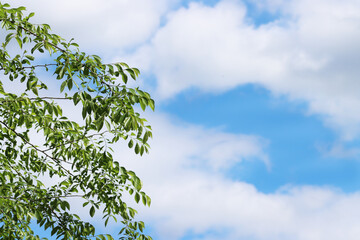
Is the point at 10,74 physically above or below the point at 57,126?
above

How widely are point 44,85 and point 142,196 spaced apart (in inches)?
81.8

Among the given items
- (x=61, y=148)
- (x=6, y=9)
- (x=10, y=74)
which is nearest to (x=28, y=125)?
(x=61, y=148)

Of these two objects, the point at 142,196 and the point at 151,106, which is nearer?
the point at 151,106

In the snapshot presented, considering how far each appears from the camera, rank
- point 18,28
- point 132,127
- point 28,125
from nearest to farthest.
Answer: point 132,127
point 18,28
point 28,125

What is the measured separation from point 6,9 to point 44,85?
1.22m

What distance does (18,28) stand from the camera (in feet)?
18.4

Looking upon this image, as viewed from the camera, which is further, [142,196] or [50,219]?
[50,219]

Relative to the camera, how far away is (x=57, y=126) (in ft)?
21.7

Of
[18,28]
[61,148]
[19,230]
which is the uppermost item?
[18,28]

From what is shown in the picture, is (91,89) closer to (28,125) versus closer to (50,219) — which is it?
(28,125)

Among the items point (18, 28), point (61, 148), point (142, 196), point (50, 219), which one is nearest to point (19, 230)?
point (50, 219)

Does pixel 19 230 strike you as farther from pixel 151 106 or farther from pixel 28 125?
pixel 151 106

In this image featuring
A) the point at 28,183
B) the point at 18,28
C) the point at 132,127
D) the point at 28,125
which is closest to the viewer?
the point at 132,127

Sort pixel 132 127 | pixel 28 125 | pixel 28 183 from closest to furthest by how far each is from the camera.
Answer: pixel 132 127
pixel 28 125
pixel 28 183
